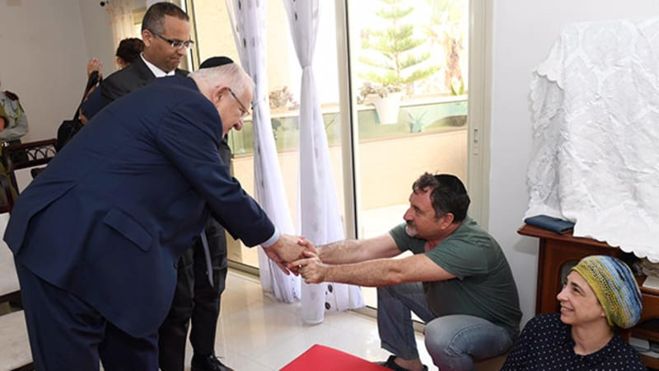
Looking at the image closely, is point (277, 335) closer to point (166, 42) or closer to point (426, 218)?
point (426, 218)

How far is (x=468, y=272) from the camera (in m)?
1.70

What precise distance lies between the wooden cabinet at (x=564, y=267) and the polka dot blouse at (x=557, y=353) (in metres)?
0.16

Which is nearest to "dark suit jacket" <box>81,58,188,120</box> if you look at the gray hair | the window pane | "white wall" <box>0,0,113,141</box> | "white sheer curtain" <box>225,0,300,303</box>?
the gray hair

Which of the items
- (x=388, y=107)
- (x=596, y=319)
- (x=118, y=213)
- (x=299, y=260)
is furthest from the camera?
(x=388, y=107)

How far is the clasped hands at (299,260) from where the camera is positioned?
1.77 m

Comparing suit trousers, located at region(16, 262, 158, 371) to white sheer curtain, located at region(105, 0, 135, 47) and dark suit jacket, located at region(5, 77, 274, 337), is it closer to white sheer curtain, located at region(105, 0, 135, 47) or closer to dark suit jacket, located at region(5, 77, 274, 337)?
dark suit jacket, located at region(5, 77, 274, 337)

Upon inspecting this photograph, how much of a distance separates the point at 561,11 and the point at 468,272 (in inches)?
38.6

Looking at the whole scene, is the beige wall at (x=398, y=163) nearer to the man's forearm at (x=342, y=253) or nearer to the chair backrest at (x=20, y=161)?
the man's forearm at (x=342, y=253)

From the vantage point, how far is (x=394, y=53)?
249cm

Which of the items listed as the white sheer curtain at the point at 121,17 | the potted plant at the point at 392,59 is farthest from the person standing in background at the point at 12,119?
the potted plant at the point at 392,59

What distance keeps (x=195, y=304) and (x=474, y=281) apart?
3.91 feet

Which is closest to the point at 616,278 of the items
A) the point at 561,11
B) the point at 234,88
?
the point at 561,11

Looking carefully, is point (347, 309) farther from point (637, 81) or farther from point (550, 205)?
point (637, 81)

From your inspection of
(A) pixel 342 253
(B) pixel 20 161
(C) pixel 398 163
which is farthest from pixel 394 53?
(B) pixel 20 161
